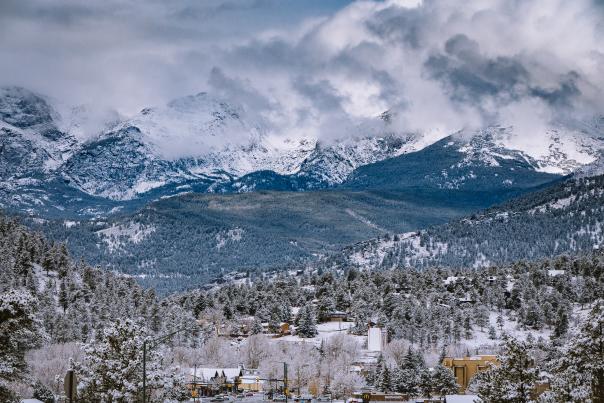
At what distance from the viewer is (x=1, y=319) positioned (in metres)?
69.8

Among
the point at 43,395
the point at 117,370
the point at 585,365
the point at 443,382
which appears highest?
the point at 117,370

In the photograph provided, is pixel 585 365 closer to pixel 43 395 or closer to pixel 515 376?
pixel 515 376

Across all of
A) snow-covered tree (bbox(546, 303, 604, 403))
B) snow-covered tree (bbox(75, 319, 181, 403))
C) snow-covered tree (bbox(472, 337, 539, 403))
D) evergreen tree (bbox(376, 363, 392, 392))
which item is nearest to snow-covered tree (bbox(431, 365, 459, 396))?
evergreen tree (bbox(376, 363, 392, 392))

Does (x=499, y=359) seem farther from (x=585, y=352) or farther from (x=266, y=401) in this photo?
(x=266, y=401)

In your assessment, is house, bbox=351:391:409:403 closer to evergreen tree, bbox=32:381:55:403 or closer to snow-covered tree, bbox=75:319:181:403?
evergreen tree, bbox=32:381:55:403

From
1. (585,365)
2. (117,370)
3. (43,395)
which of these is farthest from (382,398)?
(585,365)

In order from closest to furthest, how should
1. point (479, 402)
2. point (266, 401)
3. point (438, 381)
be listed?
point (479, 402) < point (266, 401) < point (438, 381)

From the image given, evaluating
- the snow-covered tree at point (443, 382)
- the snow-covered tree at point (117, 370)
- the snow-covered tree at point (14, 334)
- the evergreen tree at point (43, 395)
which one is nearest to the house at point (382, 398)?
the snow-covered tree at point (443, 382)

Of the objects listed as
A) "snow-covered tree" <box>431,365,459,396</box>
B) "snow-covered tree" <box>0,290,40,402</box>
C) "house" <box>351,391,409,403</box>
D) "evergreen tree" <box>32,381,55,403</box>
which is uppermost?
"snow-covered tree" <box>0,290,40,402</box>

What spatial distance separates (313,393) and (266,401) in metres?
39.3

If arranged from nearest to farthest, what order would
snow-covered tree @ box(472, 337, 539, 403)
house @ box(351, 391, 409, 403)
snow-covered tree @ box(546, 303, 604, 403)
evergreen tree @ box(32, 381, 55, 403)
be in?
snow-covered tree @ box(546, 303, 604, 403), snow-covered tree @ box(472, 337, 539, 403), evergreen tree @ box(32, 381, 55, 403), house @ box(351, 391, 409, 403)

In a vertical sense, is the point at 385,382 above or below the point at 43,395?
below

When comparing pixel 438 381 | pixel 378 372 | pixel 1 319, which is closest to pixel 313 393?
pixel 378 372

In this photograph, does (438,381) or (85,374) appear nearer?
(85,374)
